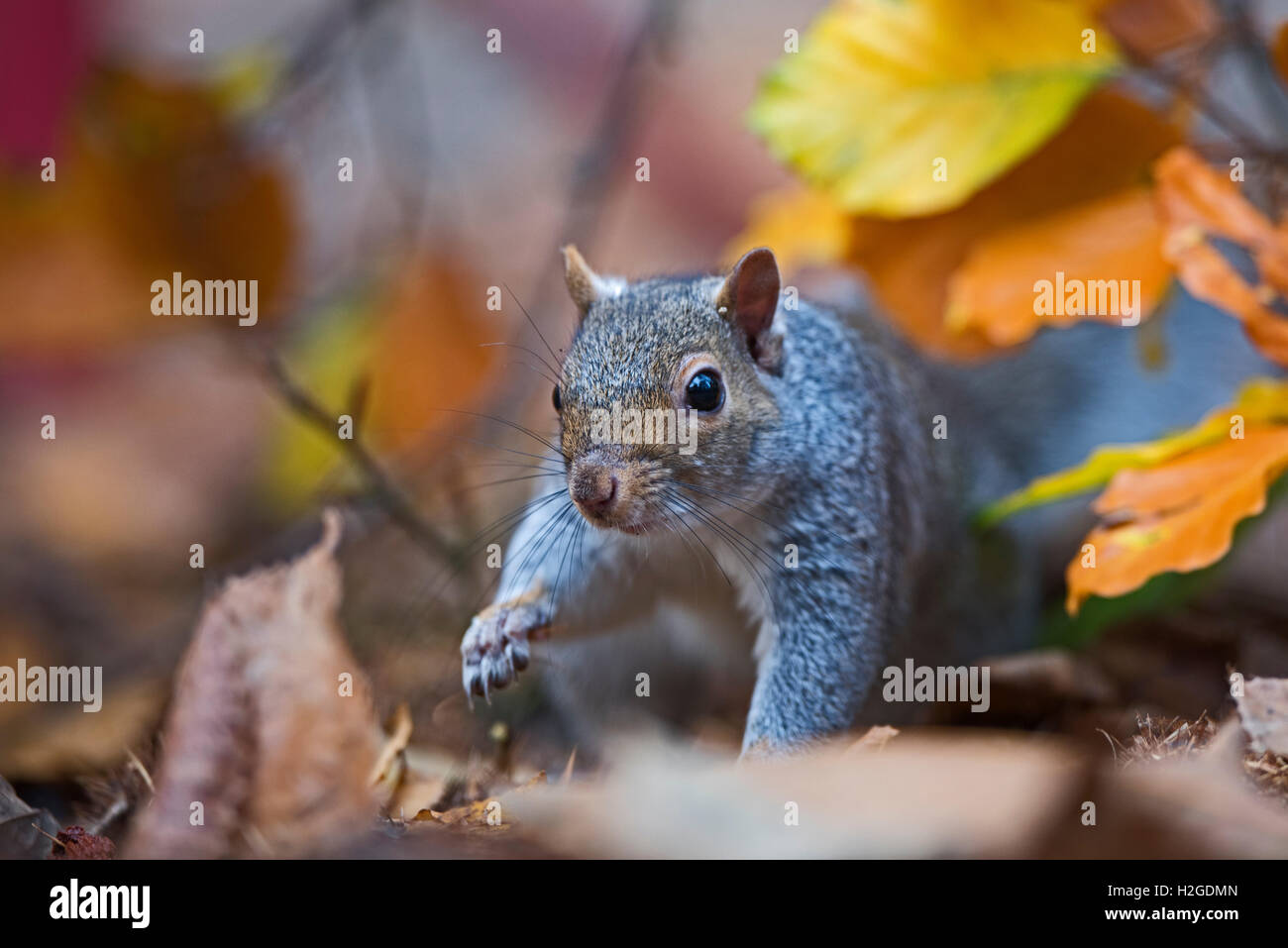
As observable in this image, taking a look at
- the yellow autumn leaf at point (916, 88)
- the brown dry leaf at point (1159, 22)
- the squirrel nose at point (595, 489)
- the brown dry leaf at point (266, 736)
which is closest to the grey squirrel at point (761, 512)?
the squirrel nose at point (595, 489)

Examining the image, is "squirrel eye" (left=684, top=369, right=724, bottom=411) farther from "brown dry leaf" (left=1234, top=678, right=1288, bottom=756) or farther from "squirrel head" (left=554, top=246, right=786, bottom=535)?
"brown dry leaf" (left=1234, top=678, right=1288, bottom=756)

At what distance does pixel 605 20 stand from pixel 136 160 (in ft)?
3.61

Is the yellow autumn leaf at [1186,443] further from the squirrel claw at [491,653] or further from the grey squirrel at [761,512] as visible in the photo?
the squirrel claw at [491,653]

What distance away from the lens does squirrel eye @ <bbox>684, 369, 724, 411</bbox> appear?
1337 mm

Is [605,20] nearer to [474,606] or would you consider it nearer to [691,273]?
[691,273]

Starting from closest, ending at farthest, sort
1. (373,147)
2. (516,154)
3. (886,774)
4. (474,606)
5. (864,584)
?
(886,774) < (864,584) < (474,606) < (373,147) < (516,154)

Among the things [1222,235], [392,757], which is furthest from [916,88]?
[392,757]

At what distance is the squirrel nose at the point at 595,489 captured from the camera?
4.02 ft

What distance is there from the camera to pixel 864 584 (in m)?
1.46

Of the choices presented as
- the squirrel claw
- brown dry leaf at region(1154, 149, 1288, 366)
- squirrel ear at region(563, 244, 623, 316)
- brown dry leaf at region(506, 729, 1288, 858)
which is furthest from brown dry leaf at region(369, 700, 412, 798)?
brown dry leaf at region(1154, 149, 1288, 366)

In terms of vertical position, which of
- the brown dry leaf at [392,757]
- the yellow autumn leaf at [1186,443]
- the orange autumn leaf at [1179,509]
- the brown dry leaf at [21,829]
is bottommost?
the brown dry leaf at [21,829]

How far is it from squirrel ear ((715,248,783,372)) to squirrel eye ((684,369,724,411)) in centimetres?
10

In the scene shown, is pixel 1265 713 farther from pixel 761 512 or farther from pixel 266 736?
pixel 266 736
